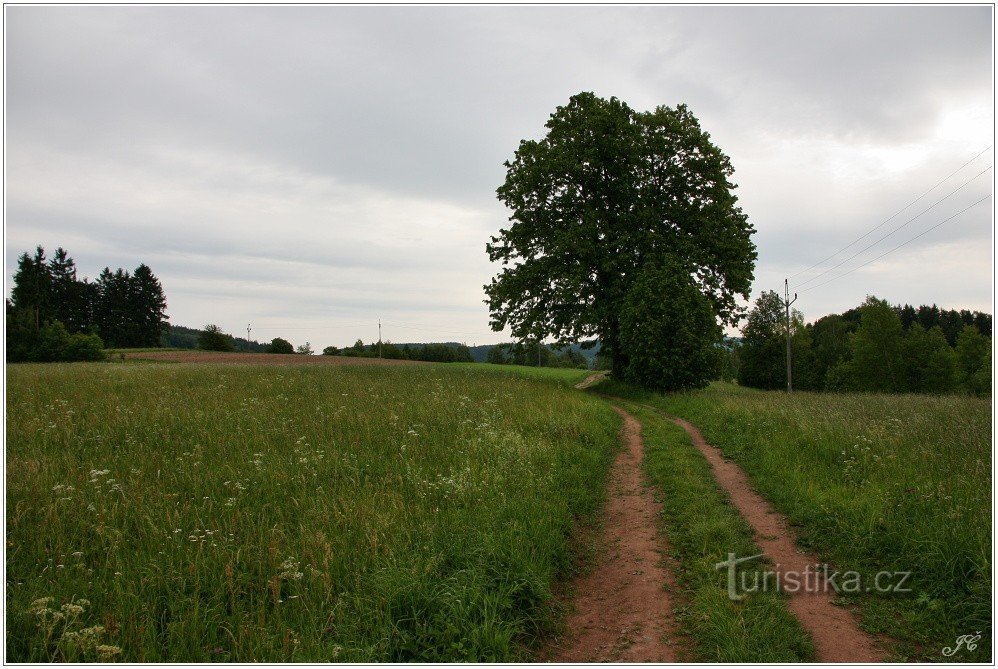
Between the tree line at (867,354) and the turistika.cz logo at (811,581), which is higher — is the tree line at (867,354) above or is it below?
above

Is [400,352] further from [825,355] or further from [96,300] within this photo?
[825,355]

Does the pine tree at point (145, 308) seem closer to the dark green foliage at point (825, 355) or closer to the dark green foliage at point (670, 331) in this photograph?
the dark green foliage at point (670, 331)

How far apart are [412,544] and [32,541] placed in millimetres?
3953

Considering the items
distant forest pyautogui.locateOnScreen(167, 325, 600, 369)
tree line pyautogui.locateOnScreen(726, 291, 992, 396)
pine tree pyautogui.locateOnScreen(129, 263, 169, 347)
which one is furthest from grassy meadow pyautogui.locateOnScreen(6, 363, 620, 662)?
pine tree pyautogui.locateOnScreen(129, 263, 169, 347)

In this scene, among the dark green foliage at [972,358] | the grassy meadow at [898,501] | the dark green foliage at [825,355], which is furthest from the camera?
the dark green foliage at [825,355]

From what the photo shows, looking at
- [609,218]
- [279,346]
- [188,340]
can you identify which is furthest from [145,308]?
[609,218]

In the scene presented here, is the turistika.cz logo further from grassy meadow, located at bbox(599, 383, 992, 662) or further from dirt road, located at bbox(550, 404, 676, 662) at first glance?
dirt road, located at bbox(550, 404, 676, 662)

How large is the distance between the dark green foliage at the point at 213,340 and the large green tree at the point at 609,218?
214 ft

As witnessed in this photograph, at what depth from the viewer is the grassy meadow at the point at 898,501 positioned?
4508mm

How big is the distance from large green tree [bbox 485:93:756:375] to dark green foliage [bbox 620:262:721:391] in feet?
5.22

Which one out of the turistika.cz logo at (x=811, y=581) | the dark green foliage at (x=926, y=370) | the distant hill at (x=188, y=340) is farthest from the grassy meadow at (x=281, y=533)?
the distant hill at (x=188, y=340)

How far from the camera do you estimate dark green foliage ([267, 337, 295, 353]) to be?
251ft

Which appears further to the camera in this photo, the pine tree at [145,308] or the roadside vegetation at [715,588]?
the pine tree at [145,308]

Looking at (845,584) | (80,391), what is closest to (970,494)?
(845,584)
